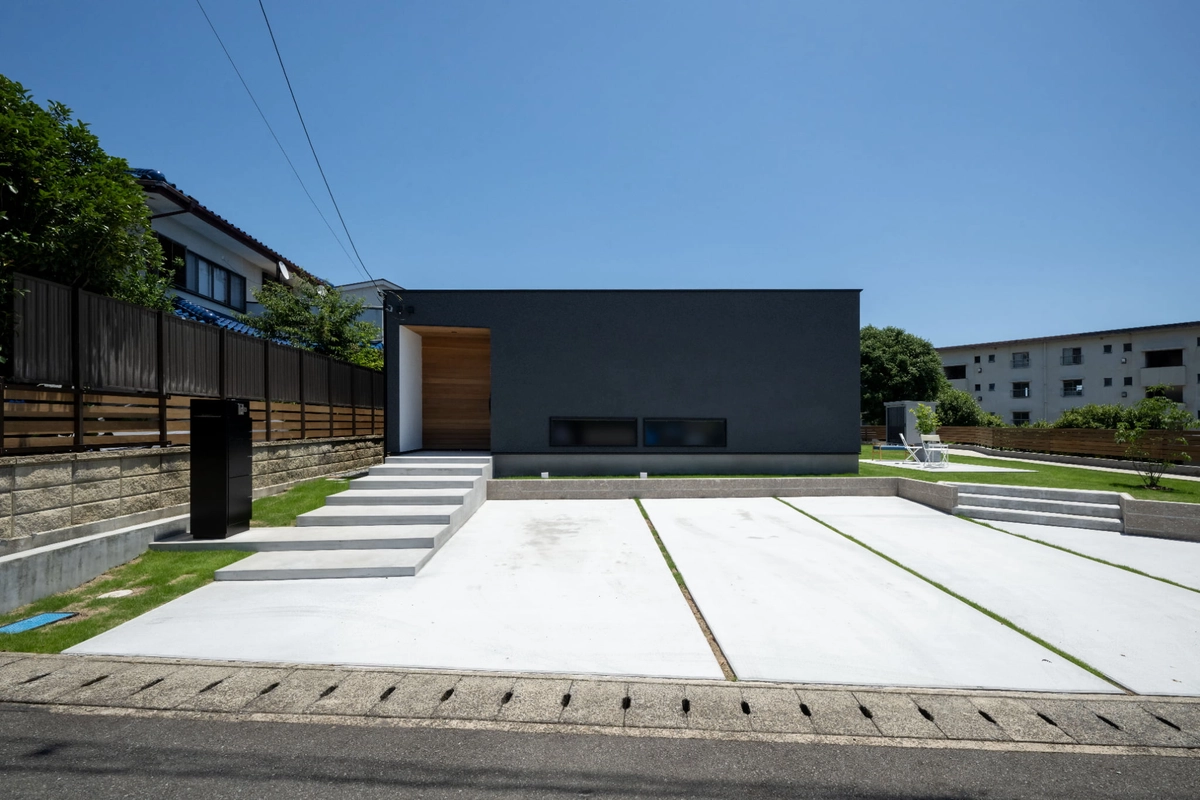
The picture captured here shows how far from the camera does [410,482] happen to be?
8789 millimetres

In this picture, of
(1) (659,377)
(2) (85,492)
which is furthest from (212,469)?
(1) (659,377)

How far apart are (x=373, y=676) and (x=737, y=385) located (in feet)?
→ 30.2

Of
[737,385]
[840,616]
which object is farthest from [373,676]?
[737,385]

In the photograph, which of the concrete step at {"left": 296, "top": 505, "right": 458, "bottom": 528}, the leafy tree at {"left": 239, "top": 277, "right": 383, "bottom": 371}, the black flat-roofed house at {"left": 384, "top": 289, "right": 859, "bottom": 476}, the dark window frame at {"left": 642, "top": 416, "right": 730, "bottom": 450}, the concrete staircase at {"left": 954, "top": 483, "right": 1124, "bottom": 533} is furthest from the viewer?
the leafy tree at {"left": 239, "top": 277, "right": 383, "bottom": 371}

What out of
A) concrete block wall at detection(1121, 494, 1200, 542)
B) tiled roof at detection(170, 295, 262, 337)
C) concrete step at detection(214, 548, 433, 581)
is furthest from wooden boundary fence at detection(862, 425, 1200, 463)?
tiled roof at detection(170, 295, 262, 337)

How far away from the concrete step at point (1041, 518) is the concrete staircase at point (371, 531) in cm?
809

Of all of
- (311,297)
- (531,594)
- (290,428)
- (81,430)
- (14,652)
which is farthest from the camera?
(311,297)

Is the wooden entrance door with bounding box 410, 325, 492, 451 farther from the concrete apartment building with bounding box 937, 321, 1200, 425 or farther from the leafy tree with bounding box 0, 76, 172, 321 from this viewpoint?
the concrete apartment building with bounding box 937, 321, 1200, 425

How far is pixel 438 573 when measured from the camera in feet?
18.7

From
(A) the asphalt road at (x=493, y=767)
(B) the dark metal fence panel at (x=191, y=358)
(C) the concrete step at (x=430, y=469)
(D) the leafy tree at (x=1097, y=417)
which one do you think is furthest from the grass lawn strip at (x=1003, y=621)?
(D) the leafy tree at (x=1097, y=417)

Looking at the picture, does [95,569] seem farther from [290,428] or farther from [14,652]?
[290,428]

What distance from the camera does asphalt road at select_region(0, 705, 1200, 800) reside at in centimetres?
242

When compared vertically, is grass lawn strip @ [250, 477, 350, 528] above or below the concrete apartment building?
below

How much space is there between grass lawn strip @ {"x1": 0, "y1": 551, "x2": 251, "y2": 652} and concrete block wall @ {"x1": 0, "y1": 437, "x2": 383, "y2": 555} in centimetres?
53
